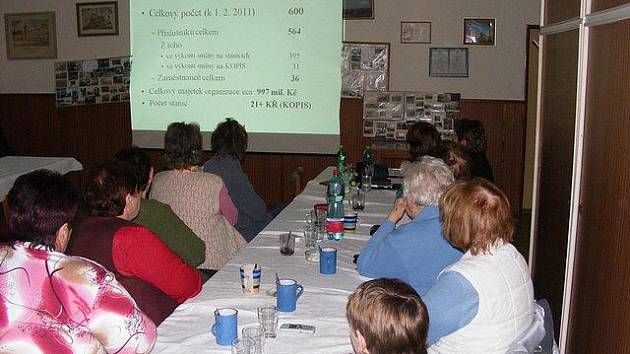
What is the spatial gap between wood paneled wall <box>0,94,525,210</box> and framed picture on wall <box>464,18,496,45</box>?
0.63 metres

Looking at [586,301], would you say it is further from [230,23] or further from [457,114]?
[230,23]

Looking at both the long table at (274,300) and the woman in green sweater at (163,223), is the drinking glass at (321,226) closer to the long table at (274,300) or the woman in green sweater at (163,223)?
the long table at (274,300)

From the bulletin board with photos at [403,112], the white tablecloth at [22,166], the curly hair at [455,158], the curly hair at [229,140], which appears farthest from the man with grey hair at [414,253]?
the bulletin board with photos at [403,112]

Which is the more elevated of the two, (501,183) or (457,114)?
(457,114)

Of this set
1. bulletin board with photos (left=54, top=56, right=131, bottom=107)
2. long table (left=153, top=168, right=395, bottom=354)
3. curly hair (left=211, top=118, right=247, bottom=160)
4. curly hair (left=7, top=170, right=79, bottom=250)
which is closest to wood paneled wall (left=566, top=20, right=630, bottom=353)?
long table (left=153, top=168, right=395, bottom=354)

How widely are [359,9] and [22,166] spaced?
3641 mm

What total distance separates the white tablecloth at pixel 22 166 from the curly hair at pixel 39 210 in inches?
142

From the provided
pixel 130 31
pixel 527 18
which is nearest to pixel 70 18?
pixel 130 31

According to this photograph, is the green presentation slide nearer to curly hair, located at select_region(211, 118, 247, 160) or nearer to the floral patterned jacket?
curly hair, located at select_region(211, 118, 247, 160)

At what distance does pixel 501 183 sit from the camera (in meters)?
6.58

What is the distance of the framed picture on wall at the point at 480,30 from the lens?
6.35 metres

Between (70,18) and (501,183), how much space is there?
5.23 metres

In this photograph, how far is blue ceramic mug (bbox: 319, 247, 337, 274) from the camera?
254 centimetres

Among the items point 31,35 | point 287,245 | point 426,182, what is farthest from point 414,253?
point 31,35
